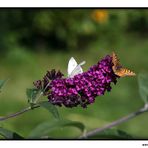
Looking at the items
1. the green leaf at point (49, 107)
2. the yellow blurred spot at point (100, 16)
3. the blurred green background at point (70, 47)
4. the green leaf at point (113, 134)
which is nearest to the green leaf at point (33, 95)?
the green leaf at point (49, 107)

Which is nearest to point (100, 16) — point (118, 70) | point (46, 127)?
point (118, 70)

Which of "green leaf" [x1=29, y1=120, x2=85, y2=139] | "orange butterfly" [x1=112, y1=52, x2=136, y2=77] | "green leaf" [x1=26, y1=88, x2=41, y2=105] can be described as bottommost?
"green leaf" [x1=29, y1=120, x2=85, y2=139]

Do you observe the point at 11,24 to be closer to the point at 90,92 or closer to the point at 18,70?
the point at 18,70

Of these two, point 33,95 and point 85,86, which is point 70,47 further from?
point 85,86

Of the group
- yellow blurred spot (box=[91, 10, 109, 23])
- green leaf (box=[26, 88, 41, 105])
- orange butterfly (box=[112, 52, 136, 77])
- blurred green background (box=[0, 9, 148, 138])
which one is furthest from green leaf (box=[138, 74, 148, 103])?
yellow blurred spot (box=[91, 10, 109, 23])

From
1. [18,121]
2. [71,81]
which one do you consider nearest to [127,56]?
[18,121]

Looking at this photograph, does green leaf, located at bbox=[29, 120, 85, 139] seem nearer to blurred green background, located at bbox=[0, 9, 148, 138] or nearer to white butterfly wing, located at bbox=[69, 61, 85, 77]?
white butterfly wing, located at bbox=[69, 61, 85, 77]
